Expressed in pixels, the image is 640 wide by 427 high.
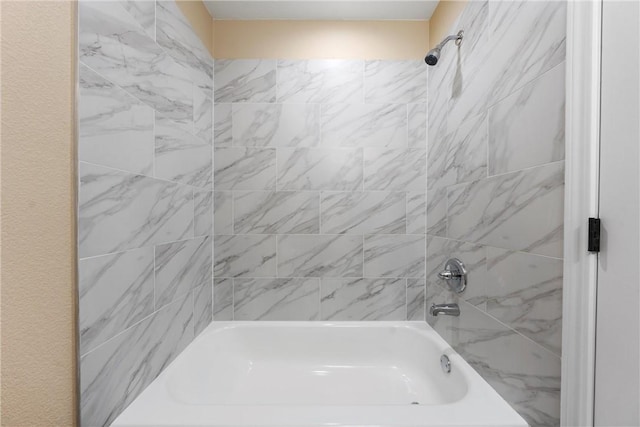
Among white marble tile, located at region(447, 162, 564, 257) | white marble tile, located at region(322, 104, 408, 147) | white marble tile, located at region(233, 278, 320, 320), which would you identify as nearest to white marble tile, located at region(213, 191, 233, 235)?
white marble tile, located at region(233, 278, 320, 320)

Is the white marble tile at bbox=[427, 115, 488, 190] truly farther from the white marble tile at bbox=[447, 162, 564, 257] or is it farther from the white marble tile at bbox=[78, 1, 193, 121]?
the white marble tile at bbox=[78, 1, 193, 121]

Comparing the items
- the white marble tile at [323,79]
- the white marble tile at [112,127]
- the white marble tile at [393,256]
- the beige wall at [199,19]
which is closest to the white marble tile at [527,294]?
the white marble tile at [393,256]

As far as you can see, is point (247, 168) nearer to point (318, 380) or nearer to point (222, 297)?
point (222, 297)

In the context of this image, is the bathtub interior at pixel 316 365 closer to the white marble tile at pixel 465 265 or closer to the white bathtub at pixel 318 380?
the white bathtub at pixel 318 380

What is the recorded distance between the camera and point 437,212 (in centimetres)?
171

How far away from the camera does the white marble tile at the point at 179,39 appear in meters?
1.25

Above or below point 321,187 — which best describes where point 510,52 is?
above

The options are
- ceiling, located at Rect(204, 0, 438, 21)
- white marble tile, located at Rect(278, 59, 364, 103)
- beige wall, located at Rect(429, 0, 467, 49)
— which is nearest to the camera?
beige wall, located at Rect(429, 0, 467, 49)

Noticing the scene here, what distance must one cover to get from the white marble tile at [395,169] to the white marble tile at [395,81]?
0.31 metres

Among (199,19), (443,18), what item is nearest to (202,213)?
(199,19)

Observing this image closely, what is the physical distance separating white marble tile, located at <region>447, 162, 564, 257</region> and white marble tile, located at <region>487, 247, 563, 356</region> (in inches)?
1.6

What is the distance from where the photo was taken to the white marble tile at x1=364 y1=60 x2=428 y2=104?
1.85m

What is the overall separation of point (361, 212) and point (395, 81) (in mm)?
816

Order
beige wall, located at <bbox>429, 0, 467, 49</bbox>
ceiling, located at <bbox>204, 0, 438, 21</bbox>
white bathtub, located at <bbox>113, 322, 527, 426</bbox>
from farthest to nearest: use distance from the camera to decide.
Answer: ceiling, located at <bbox>204, 0, 438, 21</bbox>
beige wall, located at <bbox>429, 0, 467, 49</bbox>
white bathtub, located at <bbox>113, 322, 527, 426</bbox>
